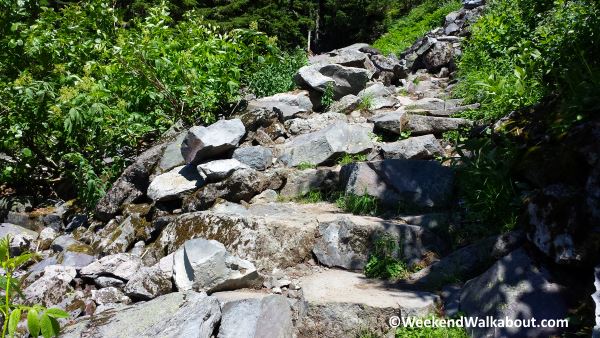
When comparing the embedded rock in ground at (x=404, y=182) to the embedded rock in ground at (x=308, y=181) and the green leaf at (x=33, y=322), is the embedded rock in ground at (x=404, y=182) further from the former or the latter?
the green leaf at (x=33, y=322)

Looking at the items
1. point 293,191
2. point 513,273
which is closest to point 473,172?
point 513,273

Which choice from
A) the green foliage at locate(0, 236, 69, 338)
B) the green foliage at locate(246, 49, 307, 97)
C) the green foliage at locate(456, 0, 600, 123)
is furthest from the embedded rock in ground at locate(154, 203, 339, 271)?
the green foliage at locate(246, 49, 307, 97)

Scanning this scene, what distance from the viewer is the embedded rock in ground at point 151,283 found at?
4582 mm

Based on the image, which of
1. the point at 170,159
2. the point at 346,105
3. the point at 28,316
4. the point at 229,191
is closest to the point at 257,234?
the point at 229,191

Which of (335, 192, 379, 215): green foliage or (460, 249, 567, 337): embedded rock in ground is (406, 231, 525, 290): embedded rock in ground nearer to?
(460, 249, 567, 337): embedded rock in ground

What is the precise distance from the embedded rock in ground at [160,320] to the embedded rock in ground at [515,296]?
205 cm

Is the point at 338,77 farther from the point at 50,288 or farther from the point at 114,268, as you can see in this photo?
the point at 50,288

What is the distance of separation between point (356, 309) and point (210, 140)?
3.95m

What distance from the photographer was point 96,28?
30.2ft

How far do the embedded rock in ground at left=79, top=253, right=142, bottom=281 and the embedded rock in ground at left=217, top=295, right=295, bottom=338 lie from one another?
1766 millimetres

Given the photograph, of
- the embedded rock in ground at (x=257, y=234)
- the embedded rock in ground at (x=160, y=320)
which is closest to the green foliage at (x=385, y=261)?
the embedded rock in ground at (x=257, y=234)

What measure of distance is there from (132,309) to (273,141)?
15.7 ft

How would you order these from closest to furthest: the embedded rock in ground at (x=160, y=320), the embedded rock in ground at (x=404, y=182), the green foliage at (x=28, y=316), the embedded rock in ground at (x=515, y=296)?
1. the green foliage at (x=28, y=316)
2. the embedded rock in ground at (x=515, y=296)
3. the embedded rock in ground at (x=160, y=320)
4. the embedded rock in ground at (x=404, y=182)

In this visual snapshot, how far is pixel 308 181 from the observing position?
6.86 meters
